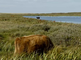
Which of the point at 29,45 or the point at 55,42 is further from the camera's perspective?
the point at 55,42

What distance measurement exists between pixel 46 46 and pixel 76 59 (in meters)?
1.04

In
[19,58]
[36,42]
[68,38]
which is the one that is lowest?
[68,38]

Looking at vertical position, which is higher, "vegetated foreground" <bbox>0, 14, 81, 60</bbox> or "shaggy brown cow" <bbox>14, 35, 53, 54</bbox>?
"shaggy brown cow" <bbox>14, 35, 53, 54</bbox>

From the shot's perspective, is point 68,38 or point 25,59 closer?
point 25,59

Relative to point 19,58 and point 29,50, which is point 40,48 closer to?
point 29,50

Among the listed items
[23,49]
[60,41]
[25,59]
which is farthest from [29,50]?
[60,41]

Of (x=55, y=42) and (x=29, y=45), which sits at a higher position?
(x=29, y=45)

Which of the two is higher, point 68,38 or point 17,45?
point 17,45

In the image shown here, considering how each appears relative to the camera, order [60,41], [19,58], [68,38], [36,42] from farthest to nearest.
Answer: [68,38]
[60,41]
[36,42]
[19,58]

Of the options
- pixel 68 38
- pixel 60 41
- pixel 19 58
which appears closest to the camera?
pixel 19 58

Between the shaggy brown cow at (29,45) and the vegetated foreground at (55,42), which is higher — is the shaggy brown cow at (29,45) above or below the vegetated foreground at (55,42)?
above

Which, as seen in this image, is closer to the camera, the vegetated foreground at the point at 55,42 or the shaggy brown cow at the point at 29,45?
the vegetated foreground at the point at 55,42

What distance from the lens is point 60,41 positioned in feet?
26.7

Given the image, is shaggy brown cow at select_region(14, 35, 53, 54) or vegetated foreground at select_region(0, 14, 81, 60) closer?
vegetated foreground at select_region(0, 14, 81, 60)
